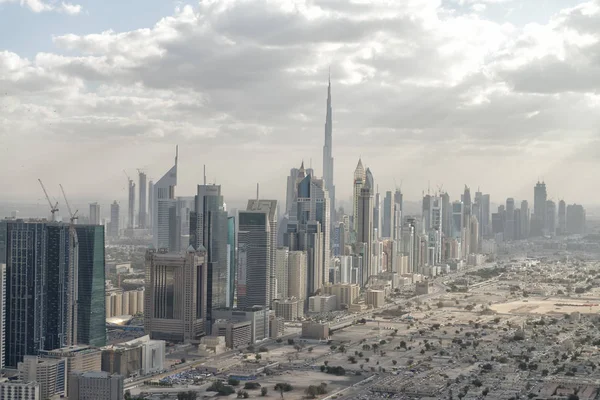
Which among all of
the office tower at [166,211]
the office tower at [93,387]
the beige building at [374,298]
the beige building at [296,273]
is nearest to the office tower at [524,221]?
the beige building at [374,298]

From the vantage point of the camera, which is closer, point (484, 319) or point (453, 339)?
point (453, 339)

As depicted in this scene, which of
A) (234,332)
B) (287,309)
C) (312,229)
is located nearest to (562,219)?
(312,229)

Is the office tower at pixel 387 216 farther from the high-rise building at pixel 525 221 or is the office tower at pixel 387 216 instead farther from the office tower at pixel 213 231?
the office tower at pixel 213 231

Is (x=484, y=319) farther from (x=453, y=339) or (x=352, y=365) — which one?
(x=352, y=365)

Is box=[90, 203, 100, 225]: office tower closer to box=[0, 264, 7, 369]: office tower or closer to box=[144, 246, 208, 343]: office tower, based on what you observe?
box=[144, 246, 208, 343]: office tower

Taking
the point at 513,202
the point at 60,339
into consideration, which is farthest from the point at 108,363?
the point at 513,202

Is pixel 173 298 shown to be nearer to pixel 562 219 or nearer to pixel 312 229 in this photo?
pixel 312 229

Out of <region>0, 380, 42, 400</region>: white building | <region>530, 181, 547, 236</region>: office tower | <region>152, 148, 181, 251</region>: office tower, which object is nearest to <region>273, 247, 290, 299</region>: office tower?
<region>152, 148, 181, 251</region>: office tower
